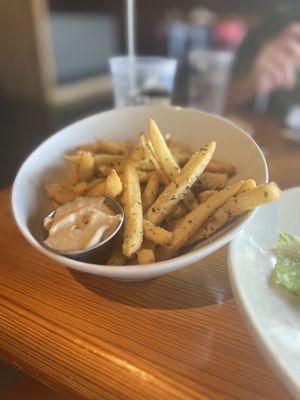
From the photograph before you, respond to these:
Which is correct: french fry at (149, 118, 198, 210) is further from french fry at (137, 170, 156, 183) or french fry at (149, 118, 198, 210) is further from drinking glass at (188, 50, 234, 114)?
drinking glass at (188, 50, 234, 114)

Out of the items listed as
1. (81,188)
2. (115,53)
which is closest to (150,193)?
(81,188)

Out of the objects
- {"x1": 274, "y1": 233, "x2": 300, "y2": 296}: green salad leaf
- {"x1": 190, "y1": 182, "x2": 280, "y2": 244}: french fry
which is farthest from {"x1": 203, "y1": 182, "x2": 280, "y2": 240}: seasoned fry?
{"x1": 274, "y1": 233, "x2": 300, "y2": 296}: green salad leaf

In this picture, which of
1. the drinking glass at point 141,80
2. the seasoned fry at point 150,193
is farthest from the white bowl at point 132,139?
the drinking glass at point 141,80

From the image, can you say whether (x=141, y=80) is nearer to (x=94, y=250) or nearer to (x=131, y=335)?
(x=94, y=250)

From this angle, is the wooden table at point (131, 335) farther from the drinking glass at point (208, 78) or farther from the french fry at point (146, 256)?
the drinking glass at point (208, 78)

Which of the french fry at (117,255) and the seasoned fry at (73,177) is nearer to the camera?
the french fry at (117,255)
